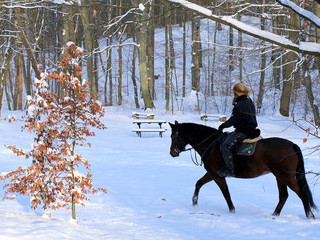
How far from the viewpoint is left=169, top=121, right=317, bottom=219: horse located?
23.7ft

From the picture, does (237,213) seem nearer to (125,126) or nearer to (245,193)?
(245,193)

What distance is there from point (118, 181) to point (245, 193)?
3397 millimetres

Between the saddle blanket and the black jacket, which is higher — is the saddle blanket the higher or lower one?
the lower one

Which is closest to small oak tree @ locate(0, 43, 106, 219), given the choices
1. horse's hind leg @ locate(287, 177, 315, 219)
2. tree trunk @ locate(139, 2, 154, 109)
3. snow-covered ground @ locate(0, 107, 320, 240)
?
snow-covered ground @ locate(0, 107, 320, 240)

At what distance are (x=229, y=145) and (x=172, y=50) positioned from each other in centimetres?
2643

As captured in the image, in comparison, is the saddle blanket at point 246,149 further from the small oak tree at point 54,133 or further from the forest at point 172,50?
the small oak tree at point 54,133

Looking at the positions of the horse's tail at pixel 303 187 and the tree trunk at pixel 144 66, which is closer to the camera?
the horse's tail at pixel 303 187

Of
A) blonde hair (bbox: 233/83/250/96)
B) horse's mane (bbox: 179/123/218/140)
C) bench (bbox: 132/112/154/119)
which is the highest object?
blonde hair (bbox: 233/83/250/96)

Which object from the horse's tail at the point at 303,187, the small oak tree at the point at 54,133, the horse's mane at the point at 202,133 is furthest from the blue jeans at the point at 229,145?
the small oak tree at the point at 54,133

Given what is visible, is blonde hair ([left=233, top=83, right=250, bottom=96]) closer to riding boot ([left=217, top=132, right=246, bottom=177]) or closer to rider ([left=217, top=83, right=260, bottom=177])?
rider ([left=217, top=83, right=260, bottom=177])

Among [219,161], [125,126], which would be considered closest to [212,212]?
[219,161]

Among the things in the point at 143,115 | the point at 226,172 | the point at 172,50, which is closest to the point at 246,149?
the point at 226,172

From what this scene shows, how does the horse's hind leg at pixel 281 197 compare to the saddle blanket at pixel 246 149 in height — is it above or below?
below

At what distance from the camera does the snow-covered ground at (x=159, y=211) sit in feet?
20.6
